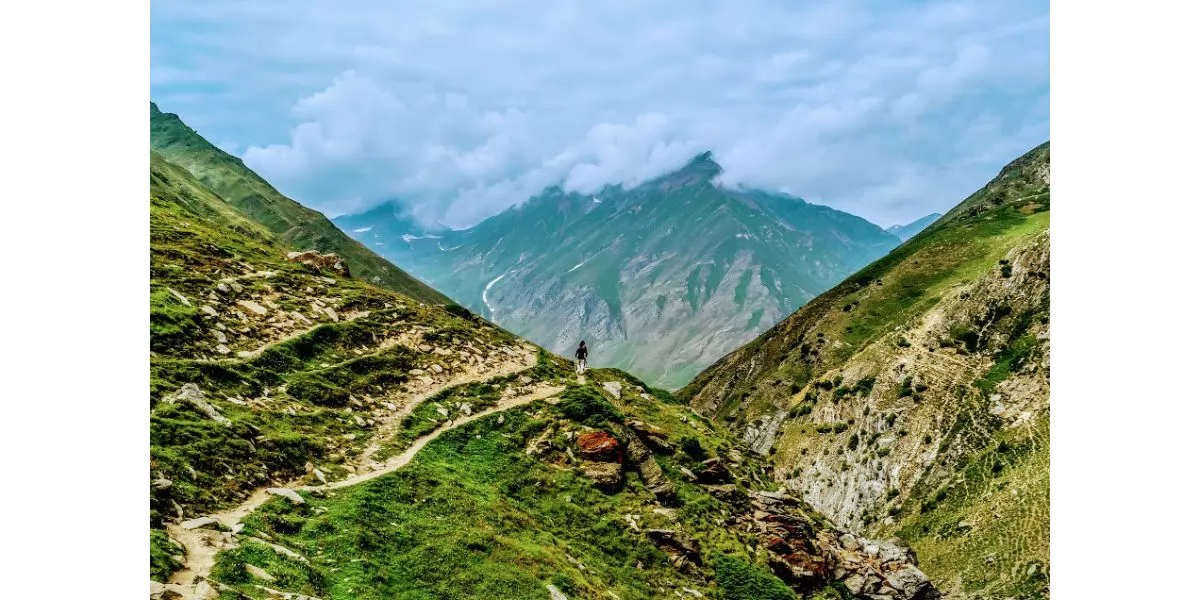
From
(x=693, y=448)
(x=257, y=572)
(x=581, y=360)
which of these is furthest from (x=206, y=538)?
(x=581, y=360)

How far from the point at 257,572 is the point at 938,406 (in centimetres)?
9673

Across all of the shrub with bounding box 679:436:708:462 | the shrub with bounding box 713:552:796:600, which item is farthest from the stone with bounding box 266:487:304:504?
the shrub with bounding box 679:436:708:462

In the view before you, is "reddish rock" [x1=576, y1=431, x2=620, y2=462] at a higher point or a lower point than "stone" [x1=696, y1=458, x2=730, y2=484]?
higher

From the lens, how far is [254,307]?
4478 cm

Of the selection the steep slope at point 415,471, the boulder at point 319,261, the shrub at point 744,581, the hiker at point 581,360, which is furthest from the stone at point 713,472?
the boulder at point 319,261

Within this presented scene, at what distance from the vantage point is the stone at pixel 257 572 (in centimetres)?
2255

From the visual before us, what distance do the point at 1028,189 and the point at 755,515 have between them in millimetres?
168920

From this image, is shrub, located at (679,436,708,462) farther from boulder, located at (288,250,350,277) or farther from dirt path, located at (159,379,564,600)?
boulder, located at (288,250,350,277)

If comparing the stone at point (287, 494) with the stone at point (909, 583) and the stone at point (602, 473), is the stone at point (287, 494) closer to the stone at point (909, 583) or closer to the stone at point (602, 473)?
the stone at point (602, 473)

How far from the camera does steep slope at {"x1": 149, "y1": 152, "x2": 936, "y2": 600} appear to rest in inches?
1025

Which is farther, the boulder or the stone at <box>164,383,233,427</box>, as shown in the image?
the boulder

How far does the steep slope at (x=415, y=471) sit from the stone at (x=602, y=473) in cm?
10

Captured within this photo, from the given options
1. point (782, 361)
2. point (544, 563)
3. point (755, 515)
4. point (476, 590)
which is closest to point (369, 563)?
point (476, 590)

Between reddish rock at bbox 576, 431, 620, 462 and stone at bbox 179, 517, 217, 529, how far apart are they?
19.7 m
